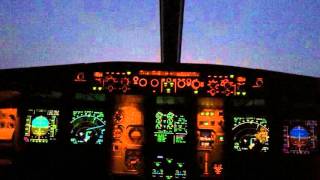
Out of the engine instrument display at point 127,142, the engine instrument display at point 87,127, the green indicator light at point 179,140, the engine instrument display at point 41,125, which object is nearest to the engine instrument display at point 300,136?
the green indicator light at point 179,140

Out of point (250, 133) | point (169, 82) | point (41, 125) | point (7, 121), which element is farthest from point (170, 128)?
point (7, 121)

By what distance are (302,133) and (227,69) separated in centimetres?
106

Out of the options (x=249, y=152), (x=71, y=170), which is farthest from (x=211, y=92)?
(x=71, y=170)

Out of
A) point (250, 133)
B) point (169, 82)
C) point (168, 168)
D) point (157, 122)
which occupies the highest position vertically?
point (169, 82)

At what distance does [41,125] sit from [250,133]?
2.20m

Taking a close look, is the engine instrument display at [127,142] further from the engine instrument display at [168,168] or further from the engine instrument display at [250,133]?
the engine instrument display at [250,133]

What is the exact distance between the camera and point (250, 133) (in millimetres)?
4203

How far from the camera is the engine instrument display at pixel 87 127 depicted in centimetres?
417

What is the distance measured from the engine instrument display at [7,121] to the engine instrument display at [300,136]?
9.52 feet

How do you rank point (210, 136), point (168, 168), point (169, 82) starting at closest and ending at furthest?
point (169, 82) < point (168, 168) < point (210, 136)

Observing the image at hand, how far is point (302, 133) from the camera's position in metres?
4.19

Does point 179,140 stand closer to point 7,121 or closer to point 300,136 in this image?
point 300,136

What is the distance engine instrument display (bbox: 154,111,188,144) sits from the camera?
4.22m

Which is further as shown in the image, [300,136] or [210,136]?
[210,136]
